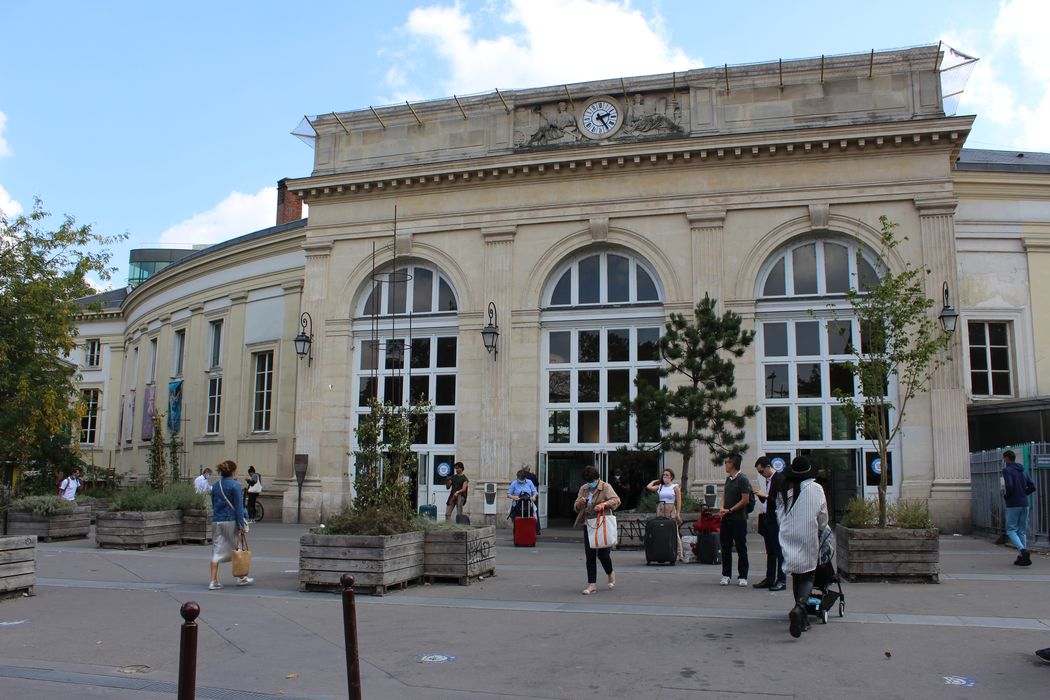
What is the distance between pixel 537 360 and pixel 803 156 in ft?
29.6

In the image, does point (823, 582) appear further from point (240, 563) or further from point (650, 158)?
point (650, 158)

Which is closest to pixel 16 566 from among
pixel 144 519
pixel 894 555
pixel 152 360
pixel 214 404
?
pixel 144 519

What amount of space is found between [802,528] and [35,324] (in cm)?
2242

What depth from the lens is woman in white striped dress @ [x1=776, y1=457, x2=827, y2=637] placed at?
8.77 metres

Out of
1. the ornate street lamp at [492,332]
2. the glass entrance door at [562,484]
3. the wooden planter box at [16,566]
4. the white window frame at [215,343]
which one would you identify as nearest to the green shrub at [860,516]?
the wooden planter box at [16,566]

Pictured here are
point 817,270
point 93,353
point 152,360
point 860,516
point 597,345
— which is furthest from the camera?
point 93,353

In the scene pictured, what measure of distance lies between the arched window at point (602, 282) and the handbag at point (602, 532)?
13.5 meters

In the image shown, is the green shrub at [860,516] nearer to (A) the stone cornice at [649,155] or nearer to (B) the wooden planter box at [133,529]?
(A) the stone cornice at [649,155]

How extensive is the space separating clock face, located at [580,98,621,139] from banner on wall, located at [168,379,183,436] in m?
20.3

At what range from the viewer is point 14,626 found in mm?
9531

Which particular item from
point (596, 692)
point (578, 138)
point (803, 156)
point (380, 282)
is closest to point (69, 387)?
point (380, 282)

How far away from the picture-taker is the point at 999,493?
18.8 m

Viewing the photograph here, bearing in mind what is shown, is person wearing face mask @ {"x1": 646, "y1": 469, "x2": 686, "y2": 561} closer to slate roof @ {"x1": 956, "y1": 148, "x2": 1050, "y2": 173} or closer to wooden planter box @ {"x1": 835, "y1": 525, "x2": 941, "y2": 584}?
wooden planter box @ {"x1": 835, "y1": 525, "x2": 941, "y2": 584}

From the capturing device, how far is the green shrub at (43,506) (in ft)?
65.4
